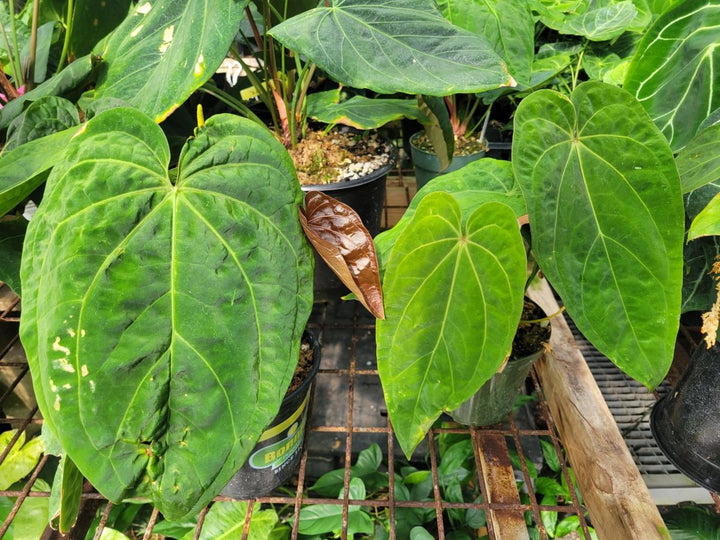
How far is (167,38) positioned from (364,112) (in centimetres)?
37

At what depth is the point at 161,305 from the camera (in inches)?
18.8

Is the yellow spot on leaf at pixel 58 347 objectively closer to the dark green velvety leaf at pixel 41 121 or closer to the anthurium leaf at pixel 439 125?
the dark green velvety leaf at pixel 41 121

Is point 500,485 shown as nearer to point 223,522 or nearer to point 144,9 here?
point 223,522

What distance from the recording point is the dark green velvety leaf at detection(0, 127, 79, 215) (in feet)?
1.78

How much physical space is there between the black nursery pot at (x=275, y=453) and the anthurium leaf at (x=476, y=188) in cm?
29

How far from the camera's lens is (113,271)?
1.55 ft

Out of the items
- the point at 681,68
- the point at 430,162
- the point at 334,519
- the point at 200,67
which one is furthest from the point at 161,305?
the point at 430,162

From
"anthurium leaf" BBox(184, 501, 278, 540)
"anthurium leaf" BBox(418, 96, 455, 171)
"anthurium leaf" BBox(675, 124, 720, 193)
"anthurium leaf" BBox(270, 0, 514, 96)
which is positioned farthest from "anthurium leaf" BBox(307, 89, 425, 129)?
"anthurium leaf" BBox(184, 501, 278, 540)

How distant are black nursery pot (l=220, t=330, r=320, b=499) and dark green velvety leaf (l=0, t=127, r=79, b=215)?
0.41m

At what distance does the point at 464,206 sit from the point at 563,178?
11cm

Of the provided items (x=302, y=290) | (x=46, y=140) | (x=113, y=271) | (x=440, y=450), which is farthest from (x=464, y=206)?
(x=440, y=450)

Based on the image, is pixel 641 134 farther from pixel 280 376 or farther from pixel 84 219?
pixel 84 219

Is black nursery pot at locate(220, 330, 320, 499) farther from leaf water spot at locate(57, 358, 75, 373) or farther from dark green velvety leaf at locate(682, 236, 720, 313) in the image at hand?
dark green velvety leaf at locate(682, 236, 720, 313)

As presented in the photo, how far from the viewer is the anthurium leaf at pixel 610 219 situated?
1.78 feet
